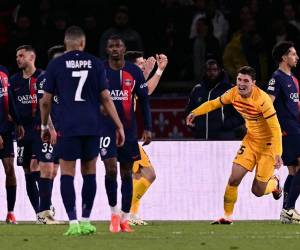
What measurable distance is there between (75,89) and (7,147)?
3934 mm

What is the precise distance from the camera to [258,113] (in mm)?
16391

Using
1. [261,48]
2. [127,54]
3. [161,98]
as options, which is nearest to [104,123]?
[127,54]

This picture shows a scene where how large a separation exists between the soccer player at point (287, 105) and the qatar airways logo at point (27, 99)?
3055mm

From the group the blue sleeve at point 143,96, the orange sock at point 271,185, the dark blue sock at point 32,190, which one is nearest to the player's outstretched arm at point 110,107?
the blue sleeve at point 143,96

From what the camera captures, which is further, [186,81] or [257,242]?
[186,81]

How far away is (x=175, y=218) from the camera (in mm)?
18719

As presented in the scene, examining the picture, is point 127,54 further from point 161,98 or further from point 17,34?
point 17,34

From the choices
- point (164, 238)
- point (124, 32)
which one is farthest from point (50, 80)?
point (124, 32)

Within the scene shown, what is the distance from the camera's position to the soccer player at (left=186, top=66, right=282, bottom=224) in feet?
Result: 53.2

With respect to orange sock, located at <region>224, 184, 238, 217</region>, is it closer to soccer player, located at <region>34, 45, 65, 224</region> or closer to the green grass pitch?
the green grass pitch

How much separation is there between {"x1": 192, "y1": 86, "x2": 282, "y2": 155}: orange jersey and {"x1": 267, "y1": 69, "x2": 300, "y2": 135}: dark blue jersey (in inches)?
14.7

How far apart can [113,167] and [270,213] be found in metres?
4.78

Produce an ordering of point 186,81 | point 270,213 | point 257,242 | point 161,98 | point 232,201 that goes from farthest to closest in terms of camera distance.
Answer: point 186,81 < point 161,98 < point 270,213 < point 232,201 < point 257,242

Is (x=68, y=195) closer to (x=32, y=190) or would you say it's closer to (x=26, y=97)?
(x=26, y=97)
